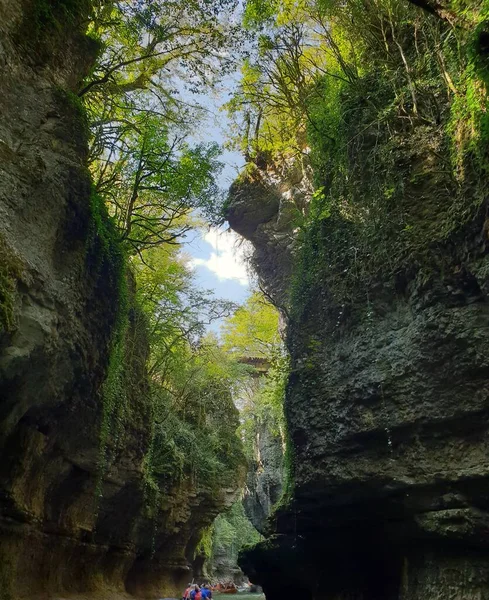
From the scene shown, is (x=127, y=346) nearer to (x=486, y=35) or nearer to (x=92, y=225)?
(x=92, y=225)

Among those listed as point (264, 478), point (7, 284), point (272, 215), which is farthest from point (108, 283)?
point (264, 478)

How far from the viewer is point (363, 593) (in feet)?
29.2

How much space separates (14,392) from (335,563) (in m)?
7.35

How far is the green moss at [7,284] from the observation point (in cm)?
539

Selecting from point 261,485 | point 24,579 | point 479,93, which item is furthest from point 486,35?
point 261,485

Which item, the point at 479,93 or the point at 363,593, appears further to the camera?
the point at 363,593

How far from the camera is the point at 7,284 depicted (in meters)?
5.50

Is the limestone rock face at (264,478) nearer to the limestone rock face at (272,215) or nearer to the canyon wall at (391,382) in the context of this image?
the limestone rock face at (272,215)

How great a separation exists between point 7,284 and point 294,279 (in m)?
6.63

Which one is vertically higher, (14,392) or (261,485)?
(261,485)

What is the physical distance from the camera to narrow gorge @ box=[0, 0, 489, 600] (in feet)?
21.3

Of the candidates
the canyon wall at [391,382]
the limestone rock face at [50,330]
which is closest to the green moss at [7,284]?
the limestone rock face at [50,330]

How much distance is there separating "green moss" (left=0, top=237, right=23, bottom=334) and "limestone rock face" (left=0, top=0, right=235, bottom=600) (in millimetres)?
14

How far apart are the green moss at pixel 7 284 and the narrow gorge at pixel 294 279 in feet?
0.20
